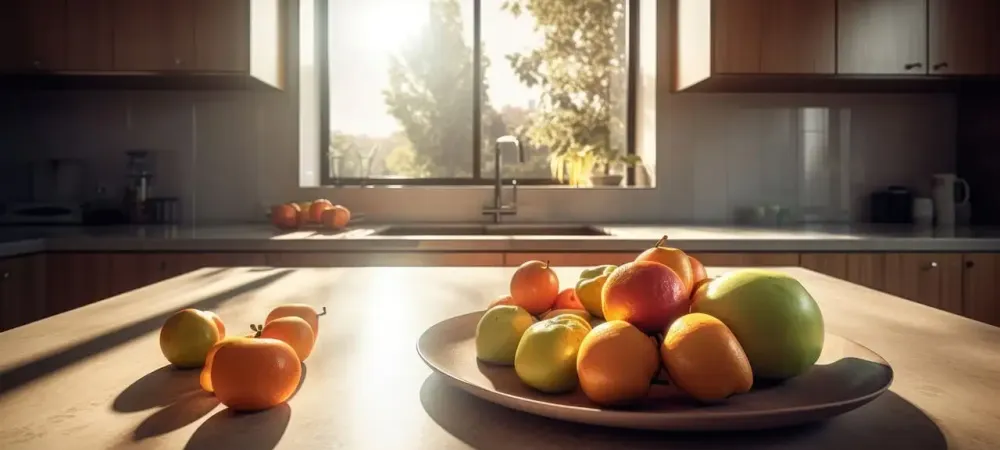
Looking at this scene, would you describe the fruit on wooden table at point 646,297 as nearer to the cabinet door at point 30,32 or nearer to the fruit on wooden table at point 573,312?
the fruit on wooden table at point 573,312

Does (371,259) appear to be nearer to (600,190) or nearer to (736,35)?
(600,190)

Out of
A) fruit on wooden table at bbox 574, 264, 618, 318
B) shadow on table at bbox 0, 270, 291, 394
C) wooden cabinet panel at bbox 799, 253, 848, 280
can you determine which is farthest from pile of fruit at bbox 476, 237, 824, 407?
wooden cabinet panel at bbox 799, 253, 848, 280

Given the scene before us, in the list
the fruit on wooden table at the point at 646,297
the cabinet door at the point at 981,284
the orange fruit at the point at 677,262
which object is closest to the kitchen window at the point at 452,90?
the cabinet door at the point at 981,284

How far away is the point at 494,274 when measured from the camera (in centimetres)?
168

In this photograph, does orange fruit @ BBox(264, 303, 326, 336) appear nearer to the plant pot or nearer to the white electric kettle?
the plant pot

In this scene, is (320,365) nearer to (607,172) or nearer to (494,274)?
(494,274)

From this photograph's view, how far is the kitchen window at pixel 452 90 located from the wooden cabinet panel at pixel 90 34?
36.8 inches

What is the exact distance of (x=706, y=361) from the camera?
0.59 meters

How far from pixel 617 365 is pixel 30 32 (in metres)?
2.98

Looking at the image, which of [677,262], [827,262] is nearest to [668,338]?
[677,262]

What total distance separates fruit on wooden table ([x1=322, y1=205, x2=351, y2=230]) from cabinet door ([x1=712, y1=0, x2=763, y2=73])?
1.51 meters

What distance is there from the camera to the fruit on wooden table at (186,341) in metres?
0.79

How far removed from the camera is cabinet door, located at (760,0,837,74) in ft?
9.34

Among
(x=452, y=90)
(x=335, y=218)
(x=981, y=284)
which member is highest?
(x=452, y=90)
